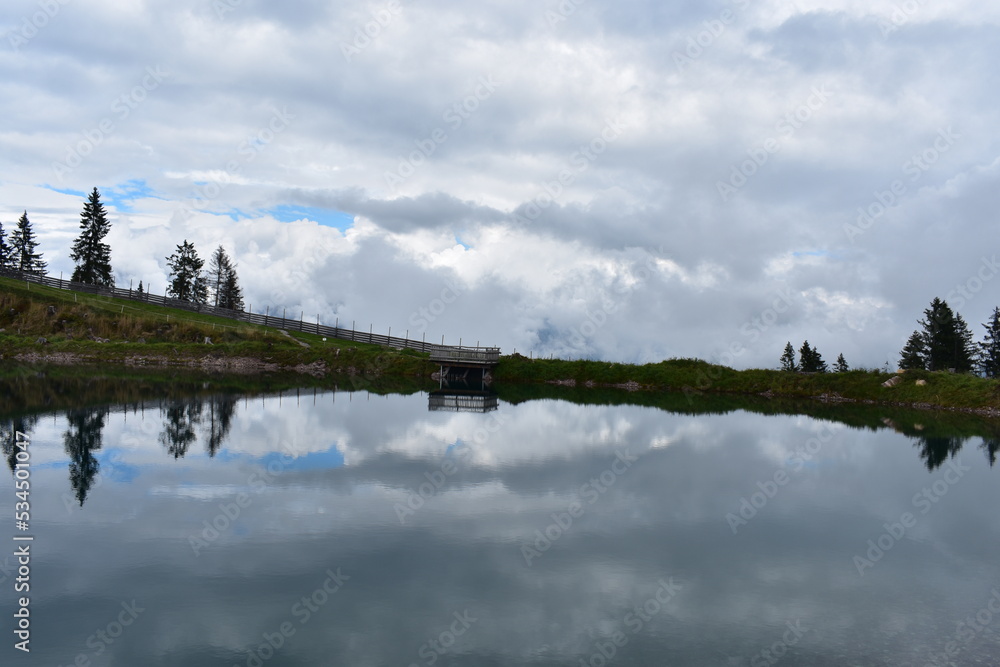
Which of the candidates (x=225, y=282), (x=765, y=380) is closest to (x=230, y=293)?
(x=225, y=282)

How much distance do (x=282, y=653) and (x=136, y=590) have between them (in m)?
5.55

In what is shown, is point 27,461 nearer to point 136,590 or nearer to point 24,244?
point 136,590

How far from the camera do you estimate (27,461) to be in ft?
103

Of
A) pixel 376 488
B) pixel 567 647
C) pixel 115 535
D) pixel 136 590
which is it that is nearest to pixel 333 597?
pixel 136 590

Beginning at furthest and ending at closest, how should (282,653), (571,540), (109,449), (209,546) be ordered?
(109,449) < (571,540) < (209,546) < (282,653)

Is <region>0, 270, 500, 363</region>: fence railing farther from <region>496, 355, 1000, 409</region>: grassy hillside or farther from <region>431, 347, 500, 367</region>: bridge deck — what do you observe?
<region>496, 355, 1000, 409</region>: grassy hillside

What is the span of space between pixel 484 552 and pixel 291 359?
7713 centimetres

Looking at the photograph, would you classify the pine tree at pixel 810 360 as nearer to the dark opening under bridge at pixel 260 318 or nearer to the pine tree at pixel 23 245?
the dark opening under bridge at pixel 260 318

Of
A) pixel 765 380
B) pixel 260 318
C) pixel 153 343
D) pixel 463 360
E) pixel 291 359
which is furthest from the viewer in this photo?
pixel 260 318

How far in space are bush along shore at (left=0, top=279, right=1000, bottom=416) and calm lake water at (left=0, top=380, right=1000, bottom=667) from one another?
4391 cm

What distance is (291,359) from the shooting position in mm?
95062

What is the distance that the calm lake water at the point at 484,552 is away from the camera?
1716 cm

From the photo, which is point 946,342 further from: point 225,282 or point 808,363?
point 225,282

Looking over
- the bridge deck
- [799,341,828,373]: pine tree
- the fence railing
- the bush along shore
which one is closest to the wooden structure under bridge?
the bridge deck
